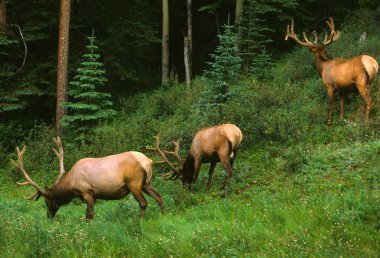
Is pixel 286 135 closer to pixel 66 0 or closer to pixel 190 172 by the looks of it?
pixel 190 172

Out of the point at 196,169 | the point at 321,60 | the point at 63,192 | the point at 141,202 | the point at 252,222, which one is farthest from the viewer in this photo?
the point at 321,60

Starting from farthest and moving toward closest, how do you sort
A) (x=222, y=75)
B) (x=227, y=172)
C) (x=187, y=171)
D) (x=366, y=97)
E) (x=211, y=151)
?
(x=222, y=75) < (x=366, y=97) < (x=187, y=171) < (x=211, y=151) < (x=227, y=172)

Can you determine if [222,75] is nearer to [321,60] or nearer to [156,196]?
Answer: [321,60]

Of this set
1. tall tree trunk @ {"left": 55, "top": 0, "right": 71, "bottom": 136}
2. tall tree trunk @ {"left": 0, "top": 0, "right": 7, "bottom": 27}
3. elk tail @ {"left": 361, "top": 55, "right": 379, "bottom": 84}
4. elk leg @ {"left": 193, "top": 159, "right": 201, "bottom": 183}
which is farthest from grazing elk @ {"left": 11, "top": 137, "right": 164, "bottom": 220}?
tall tree trunk @ {"left": 0, "top": 0, "right": 7, "bottom": 27}

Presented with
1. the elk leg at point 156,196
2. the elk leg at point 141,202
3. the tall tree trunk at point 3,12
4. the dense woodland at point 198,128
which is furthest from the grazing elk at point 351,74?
the tall tree trunk at point 3,12

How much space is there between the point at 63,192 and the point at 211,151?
3553 millimetres

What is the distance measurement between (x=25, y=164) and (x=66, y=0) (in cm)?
668

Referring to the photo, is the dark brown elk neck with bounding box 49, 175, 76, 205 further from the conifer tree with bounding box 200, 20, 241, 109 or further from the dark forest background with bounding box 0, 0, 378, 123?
the dark forest background with bounding box 0, 0, 378, 123

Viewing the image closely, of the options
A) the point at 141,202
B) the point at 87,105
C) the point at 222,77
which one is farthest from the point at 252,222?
the point at 87,105

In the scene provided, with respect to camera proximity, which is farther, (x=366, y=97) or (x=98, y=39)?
(x=98, y=39)

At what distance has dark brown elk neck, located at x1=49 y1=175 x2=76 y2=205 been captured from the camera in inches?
382

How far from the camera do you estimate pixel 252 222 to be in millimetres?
7668

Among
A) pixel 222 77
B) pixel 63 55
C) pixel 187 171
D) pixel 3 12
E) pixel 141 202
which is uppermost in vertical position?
pixel 3 12

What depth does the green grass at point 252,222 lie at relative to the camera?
6.50 m
